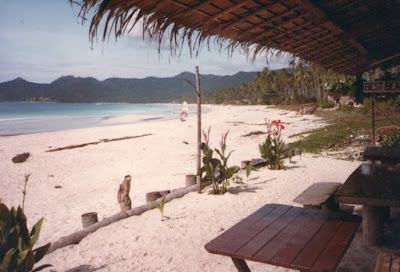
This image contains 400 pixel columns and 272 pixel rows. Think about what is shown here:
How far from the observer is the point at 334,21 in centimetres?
296

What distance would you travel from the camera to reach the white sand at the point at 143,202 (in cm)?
361

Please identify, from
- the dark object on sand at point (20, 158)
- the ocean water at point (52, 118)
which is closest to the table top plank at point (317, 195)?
the dark object on sand at point (20, 158)

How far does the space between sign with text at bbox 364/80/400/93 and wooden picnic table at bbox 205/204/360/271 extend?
282 centimetres

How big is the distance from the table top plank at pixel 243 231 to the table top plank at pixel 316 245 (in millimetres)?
402

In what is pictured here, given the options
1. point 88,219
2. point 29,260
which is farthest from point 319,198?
point 88,219

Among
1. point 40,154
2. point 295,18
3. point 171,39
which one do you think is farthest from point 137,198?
point 40,154

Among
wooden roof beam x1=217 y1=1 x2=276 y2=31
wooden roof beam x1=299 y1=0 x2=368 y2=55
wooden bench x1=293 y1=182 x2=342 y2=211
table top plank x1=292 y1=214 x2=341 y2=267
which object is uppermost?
wooden roof beam x1=299 y1=0 x2=368 y2=55

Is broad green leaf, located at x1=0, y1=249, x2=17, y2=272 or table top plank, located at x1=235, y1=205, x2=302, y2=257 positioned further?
broad green leaf, located at x1=0, y1=249, x2=17, y2=272

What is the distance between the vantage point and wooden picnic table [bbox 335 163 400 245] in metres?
2.88

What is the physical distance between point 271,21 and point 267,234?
6.00ft

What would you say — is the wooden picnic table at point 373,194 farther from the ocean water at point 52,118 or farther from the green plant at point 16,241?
the ocean water at point 52,118

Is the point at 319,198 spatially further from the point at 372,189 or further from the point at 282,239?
the point at 282,239

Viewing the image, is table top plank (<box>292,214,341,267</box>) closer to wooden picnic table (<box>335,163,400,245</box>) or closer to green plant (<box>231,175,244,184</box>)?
wooden picnic table (<box>335,163,400,245</box>)

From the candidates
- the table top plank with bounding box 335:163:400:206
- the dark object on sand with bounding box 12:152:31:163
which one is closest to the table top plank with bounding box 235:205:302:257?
the table top plank with bounding box 335:163:400:206
